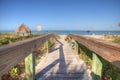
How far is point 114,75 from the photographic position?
4.10 metres

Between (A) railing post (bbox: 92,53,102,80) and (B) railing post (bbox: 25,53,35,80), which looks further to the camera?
(B) railing post (bbox: 25,53,35,80)

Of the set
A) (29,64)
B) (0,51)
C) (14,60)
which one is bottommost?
(29,64)

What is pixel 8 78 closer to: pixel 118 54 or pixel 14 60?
pixel 14 60

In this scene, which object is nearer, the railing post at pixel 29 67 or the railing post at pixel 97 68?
the railing post at pixel 97 68

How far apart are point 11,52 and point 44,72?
289 centimetres

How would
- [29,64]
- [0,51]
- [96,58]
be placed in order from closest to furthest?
1. [0,51]
2. [96,58]
3. [29,64]

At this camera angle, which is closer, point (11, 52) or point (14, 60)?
point (11, 52)

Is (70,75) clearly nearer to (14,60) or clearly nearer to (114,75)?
(114,75)

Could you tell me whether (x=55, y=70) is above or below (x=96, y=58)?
below

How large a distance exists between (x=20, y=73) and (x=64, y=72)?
1219 mm

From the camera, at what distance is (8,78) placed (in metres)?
4.13

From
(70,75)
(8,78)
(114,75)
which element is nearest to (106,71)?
(114,75)

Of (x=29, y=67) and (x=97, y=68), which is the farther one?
(x=29, y=67)

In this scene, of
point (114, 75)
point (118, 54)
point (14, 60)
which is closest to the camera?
point (118, 54)
